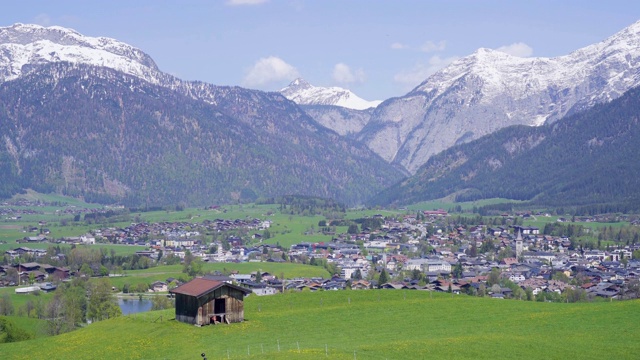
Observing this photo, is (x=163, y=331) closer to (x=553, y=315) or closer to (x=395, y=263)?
(x=553, y=315)

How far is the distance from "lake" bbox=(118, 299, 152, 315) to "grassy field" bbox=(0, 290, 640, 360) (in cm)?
4831

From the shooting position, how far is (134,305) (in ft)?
445

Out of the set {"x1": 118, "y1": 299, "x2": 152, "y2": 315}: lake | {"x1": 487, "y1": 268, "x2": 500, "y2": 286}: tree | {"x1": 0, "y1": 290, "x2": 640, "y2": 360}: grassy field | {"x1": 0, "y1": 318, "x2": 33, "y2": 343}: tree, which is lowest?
{"x1": 118, "y1": 299, "x2": 152, "y2": 315}: lake

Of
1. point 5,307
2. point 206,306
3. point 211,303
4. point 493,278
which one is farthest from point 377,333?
point 493,278

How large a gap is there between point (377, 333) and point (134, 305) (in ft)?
254

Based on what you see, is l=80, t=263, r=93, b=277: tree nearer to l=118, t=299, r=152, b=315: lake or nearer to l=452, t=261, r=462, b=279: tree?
l=118, t=299, r=152, b=315: lake

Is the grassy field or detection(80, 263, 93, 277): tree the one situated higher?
the grassy field

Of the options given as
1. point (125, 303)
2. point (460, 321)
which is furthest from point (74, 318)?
point (460, 321)

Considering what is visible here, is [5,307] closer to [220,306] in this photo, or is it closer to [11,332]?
[11,332]

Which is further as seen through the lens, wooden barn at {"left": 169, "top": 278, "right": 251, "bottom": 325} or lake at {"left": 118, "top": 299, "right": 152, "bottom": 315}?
lake at {"left": 118, "top": 299, "right": 152, "bottom": 315}

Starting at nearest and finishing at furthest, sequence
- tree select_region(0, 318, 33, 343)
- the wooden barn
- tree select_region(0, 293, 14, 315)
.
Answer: the wooden barn
tree select_region(0, 318, 33, 343)
tree select_region(0, 293, 14, 315)

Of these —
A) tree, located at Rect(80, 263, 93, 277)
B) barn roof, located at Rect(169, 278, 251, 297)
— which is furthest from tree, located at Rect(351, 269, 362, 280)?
barn roof, located at Rect(169, 278, 251, 297)

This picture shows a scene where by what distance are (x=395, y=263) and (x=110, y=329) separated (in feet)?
414

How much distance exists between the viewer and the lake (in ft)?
417
